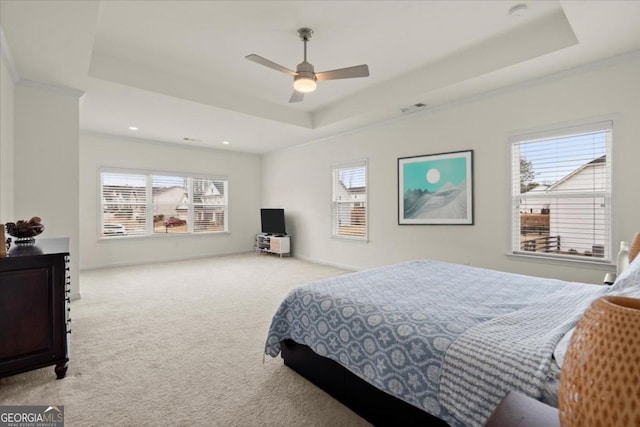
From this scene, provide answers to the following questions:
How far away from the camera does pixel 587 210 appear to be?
348 cm

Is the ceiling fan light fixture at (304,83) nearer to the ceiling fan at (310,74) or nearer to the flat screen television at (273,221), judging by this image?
the ceiling fan at (310,74)

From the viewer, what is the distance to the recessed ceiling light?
2.91m

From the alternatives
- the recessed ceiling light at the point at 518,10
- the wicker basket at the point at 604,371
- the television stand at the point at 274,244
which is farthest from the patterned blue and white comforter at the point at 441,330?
the television stand at the point at 274,244

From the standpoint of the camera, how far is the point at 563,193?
363 cm

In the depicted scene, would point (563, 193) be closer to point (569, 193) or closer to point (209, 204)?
point (569, 193)

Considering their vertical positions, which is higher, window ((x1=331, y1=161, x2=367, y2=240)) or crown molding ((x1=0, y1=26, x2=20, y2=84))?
crown molding ((x1=0, y1=26, x2=20, y2=84))

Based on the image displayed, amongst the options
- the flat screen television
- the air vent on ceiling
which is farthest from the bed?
the flat screen television

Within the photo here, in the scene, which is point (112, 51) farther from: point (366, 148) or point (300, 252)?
point (300, 252)

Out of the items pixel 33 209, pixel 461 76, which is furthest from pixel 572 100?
pixel 33 209

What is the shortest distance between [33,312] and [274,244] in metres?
5.46

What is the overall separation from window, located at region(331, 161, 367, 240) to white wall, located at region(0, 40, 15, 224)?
4.79 meters

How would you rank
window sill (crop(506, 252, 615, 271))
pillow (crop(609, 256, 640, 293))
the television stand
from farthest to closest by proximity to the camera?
the television stand → window sill (crop(506, 252, 615, 271)) → pillow (crop(609, 256, 640, 293))

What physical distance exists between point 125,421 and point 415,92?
4.48m

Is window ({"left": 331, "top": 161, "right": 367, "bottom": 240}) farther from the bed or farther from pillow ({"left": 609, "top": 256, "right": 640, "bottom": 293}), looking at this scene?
pillow ({"left": 609, "top": 256, "right": 640, "bottom": 293})
